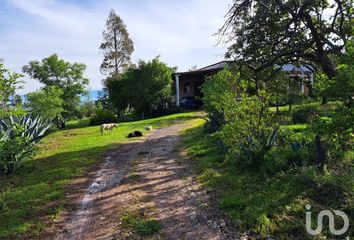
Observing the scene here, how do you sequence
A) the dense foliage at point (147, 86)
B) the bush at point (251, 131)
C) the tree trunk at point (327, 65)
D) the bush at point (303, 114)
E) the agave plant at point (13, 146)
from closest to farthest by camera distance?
the bush at point (251, 131) < the agave plant at point (13, 146) < the tree trunk at point (327, 65) < the bush at point (303, 114) < the dense foliage at point (147, 86)

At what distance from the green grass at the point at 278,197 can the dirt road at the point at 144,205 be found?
339 mm

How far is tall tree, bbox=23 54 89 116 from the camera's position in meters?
33.7

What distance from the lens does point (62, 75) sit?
3409 cm

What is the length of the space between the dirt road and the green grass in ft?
1.11

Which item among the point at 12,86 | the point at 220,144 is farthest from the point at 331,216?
the point at 12,86

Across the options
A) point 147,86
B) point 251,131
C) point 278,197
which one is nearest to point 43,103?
point 147,86

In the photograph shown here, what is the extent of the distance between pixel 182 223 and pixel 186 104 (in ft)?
97.4

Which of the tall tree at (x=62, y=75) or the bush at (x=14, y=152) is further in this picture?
the tall tree at (x=62, y=75)

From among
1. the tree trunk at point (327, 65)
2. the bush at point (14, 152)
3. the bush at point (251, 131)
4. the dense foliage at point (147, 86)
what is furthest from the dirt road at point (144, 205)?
the dense foliage at point (147, 86)

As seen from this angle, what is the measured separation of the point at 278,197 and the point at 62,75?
31.3 meters

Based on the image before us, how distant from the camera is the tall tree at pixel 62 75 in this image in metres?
33.7

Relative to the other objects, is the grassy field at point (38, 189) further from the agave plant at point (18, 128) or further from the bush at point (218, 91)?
the bush at point (218, 91)

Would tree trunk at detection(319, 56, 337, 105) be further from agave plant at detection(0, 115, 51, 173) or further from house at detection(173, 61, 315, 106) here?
house at detection(173, 61, 315, 106)

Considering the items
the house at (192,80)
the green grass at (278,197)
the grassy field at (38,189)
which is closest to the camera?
the green grass at (278,197)
